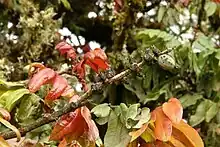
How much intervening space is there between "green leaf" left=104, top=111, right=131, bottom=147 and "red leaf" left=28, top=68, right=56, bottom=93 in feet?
0.60

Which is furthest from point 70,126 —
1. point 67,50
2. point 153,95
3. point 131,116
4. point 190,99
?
point 190,99

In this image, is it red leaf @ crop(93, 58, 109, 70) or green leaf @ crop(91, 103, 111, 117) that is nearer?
green leaf @ crop(91, 103, 111, 117)

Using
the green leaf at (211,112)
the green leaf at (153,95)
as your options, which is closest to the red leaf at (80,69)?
the green leaf at (153,95)

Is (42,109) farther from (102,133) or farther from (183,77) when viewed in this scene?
(183,77)

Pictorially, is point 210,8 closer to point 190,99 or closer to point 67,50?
point 190,99

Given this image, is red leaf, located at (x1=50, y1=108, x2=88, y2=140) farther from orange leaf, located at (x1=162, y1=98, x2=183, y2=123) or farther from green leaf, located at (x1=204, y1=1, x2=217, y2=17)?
green leaf, located at (x1=204, y1=1, x2=217, y2=17)

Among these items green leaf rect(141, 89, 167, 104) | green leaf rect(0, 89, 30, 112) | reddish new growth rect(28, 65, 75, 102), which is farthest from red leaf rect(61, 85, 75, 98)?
green leaf rect(141, 89, 167, 104)

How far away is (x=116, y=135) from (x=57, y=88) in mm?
206

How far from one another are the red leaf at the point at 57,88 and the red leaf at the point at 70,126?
0.38ft

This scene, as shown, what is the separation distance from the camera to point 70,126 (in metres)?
1.20

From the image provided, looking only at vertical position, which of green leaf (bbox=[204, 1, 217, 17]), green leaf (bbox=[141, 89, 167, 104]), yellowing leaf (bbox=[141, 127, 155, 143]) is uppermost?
green leaf (bbox=[204, 1, 217, 17])

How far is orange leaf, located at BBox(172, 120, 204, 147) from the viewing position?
1.14 m

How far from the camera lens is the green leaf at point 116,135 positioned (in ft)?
3.84

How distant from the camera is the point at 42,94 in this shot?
4.78 feet
